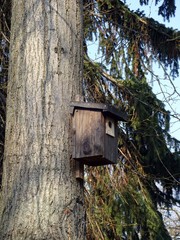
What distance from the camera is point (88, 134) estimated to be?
2.68 meters

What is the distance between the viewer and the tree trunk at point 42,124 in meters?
2.36

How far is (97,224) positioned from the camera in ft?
15.8

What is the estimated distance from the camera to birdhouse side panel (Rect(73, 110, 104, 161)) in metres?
2.57

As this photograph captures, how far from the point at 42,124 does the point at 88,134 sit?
27 centimetres

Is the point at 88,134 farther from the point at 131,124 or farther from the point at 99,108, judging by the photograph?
the point at 131,124

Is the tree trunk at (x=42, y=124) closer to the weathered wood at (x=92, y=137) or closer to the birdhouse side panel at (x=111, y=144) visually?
the weathered wood at (x=92, y=137)

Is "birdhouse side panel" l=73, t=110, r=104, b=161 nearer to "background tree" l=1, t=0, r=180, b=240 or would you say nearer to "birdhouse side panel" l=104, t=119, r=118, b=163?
"birdhouse side panel" l=104, t=119, r=118, b=163

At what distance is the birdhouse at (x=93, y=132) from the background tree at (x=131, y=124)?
205 centimetres

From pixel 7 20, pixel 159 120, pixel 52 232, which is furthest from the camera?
pixel 159 120

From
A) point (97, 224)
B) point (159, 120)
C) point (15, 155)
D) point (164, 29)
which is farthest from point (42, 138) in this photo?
point (164, 29)

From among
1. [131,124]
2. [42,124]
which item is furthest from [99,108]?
[131,124]

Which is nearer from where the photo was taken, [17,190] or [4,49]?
[17,190]

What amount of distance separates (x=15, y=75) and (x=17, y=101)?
14cm

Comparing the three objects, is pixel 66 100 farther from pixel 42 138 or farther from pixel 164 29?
pixel 164 29
